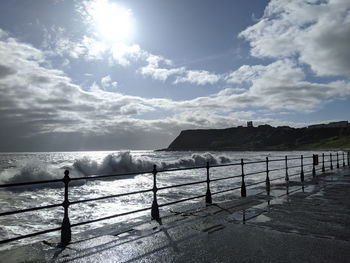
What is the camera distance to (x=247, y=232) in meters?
5.16

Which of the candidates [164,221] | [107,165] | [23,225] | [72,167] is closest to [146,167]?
[107,165]

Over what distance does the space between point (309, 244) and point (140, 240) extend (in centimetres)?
285

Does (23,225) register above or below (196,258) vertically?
below

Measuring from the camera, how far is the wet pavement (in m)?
4.01

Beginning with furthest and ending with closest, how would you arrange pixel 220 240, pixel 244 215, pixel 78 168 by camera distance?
pixel 78 168
pixel 244 215
pixel 220 240

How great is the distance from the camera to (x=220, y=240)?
4727 mm

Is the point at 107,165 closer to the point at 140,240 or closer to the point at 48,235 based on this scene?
the point at 48,235

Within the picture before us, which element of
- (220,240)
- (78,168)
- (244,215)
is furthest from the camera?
(78,168)

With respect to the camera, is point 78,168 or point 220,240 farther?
point 78,168

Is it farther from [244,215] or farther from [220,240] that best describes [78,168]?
[220,240]

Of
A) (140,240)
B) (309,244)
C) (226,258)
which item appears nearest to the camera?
(226,258)

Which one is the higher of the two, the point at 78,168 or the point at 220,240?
the point at 220,240

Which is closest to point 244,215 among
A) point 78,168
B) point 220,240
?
point 220,240

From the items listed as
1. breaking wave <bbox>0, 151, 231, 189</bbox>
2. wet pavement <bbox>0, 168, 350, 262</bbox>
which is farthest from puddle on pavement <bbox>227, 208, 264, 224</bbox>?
breaking wave <bbox>0, 151, 231, 189</bbox>
